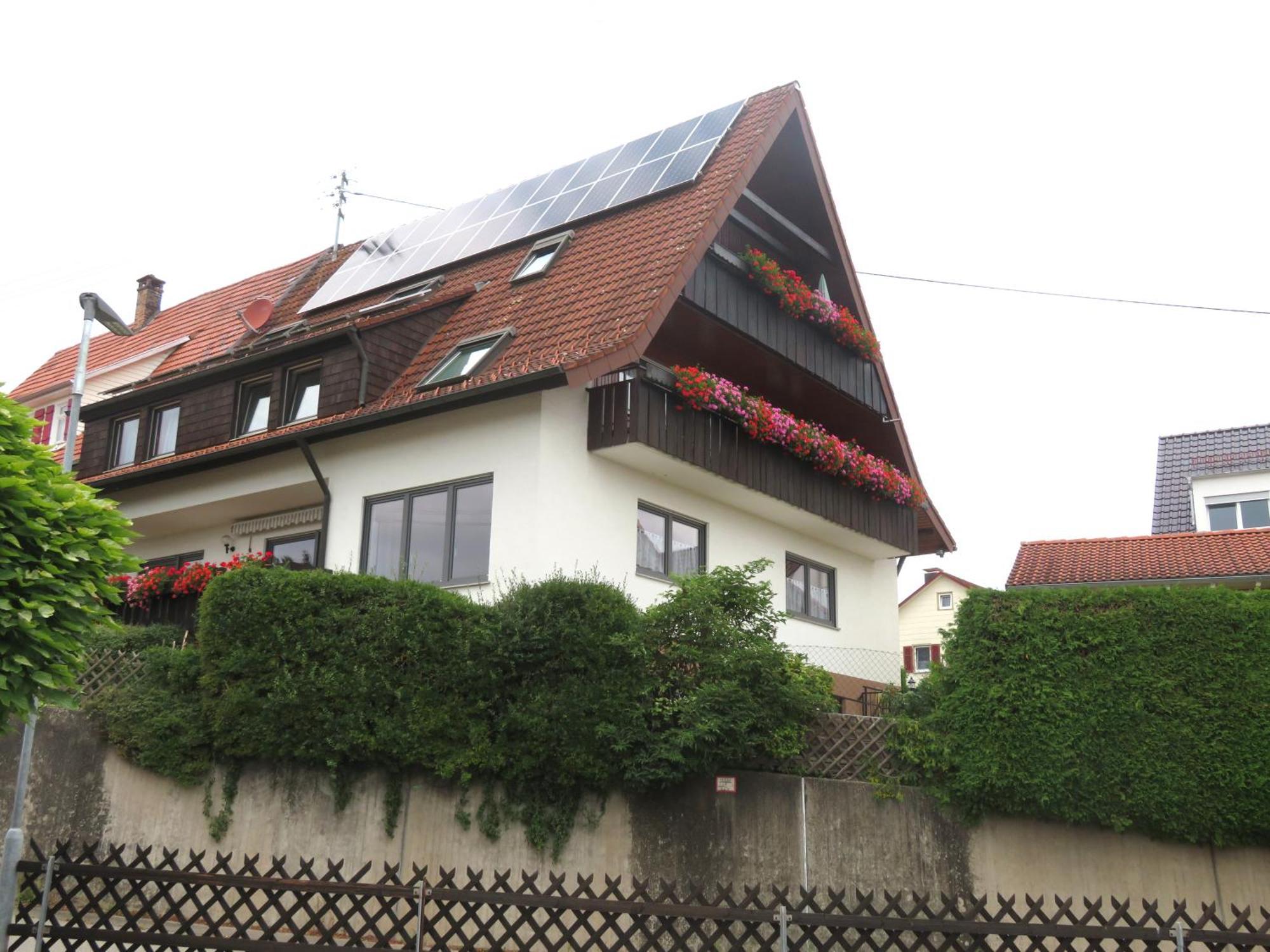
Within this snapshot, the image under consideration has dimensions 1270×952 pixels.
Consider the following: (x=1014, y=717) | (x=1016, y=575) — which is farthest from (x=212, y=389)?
(x=1016, y=575)

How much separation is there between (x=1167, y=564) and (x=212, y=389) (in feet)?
73.0

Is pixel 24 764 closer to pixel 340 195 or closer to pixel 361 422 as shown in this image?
pixel 361 422

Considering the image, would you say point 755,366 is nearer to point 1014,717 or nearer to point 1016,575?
point 1014,717

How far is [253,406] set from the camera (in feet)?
67.3

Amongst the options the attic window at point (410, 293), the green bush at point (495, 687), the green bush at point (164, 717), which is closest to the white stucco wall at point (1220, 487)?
the attic window at point (410, 293)

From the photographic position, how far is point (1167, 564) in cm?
3020

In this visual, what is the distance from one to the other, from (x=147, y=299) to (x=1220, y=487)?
108 ft

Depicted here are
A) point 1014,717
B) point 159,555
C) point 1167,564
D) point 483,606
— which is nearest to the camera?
point 1014,717

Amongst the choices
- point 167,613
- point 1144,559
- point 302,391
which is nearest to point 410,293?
point 302,391

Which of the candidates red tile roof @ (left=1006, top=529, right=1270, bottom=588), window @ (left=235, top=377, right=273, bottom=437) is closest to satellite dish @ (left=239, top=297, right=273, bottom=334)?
window @ (left=235, top=377, right=273, bottom=437)

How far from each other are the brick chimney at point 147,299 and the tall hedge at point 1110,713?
1016 inches

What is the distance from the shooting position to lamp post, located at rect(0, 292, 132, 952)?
34.5 ft

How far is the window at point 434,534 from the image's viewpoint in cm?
1659

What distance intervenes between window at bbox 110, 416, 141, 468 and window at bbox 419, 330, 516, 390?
7.17m
